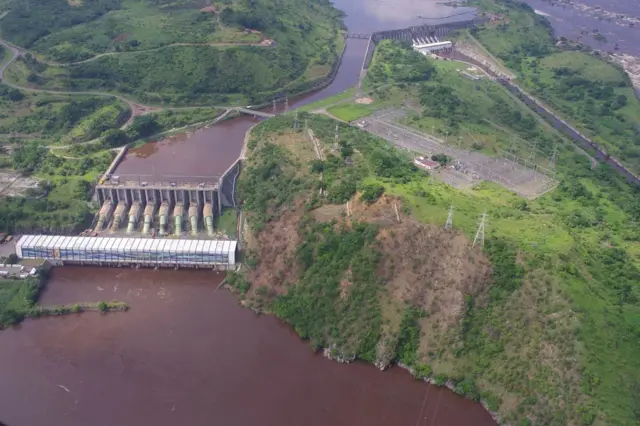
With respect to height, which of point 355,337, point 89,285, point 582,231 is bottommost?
point 89,285

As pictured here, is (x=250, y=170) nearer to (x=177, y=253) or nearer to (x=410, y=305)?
(x=177, y=253)

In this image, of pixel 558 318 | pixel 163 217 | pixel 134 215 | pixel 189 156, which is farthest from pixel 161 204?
pixel 558 318

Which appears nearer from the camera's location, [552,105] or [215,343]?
[215,343]

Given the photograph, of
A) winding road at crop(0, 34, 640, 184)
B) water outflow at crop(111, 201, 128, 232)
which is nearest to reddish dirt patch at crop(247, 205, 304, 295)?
water outflow at crop(111, 201, 128, 232)

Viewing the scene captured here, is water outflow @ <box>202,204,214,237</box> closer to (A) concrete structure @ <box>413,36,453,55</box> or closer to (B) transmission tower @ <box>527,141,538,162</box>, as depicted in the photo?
(B) transmission tower @ <box>527,141,538,162</box>

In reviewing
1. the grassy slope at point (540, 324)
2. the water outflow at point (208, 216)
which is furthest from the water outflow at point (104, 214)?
the grassy slope at point (540, 324)

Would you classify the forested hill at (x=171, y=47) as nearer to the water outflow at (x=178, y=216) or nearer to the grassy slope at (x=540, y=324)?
the water outflow at (x=178, y=216)

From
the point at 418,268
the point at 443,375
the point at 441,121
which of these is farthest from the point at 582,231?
the point at 441,121
